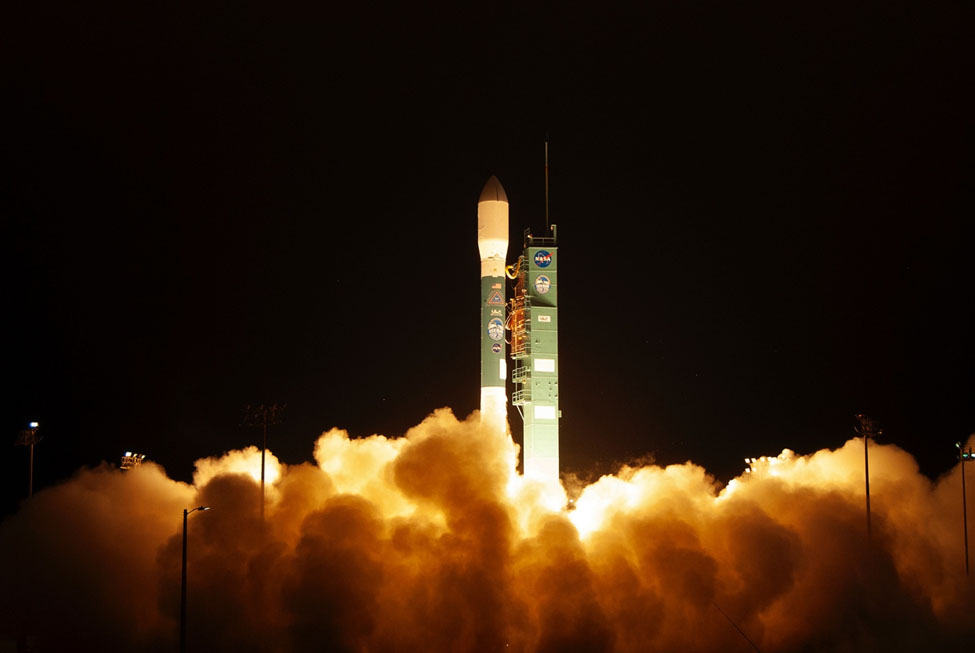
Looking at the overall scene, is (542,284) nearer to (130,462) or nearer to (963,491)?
(130,462)

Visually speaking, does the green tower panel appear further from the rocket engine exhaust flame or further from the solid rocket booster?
the rocket engine exhaust flame

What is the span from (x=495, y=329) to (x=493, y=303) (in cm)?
93

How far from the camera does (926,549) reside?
43.2 meters

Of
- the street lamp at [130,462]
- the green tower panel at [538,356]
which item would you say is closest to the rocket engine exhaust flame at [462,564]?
the green tower panel at [538,356]

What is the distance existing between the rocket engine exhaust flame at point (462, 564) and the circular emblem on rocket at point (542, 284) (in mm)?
5721

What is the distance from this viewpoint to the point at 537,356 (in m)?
44.5

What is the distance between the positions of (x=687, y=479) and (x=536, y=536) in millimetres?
6225

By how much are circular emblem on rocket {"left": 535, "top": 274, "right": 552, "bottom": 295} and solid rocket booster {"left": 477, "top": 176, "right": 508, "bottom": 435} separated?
3.82 ft

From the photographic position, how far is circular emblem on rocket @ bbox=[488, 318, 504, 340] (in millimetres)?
44188

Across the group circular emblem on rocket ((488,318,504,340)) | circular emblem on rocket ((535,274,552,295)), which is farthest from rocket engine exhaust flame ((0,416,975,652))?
circular emblem on rocket ((535,274,552,295))

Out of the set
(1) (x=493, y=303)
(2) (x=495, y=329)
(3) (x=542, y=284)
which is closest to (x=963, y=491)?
(3) (x=542, y=284)

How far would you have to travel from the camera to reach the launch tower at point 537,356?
44062 mm

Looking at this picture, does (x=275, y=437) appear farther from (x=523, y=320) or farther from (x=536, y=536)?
(x=536, y=536)

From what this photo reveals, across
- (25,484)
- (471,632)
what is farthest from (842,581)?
(25,484)
